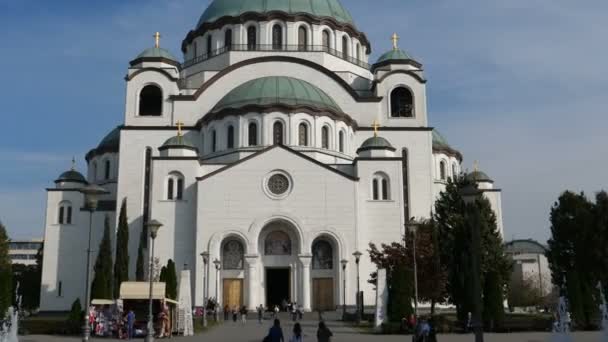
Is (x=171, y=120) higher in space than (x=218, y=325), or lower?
higher

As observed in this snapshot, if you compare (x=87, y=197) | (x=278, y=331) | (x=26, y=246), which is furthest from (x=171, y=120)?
(x=26, y=246)

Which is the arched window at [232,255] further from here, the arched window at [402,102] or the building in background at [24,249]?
the building in background at [24,249]

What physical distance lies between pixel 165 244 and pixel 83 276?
7116 millimetres

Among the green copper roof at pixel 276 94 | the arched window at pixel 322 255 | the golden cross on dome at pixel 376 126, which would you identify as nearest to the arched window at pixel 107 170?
the green copper roof at pixel 276 94

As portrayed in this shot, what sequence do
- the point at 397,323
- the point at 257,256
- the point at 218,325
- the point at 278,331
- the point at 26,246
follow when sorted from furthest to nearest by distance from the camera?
the point at 26,246 < the point at 257,256 < the point at 218,325 < the point at 397,323 < the point at 278,331

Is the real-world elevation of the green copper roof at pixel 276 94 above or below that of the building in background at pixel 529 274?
above

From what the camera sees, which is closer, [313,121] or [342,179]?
[342,179]

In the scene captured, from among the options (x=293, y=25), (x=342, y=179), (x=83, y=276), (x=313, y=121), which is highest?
(x=293, y=25)

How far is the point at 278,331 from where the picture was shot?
16.7 m

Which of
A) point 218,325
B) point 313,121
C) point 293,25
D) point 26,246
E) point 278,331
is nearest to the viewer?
point 278,331

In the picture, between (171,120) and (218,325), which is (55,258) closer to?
(171,120)

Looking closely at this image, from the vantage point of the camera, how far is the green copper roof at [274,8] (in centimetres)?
4806

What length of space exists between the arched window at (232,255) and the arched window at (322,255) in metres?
4.03

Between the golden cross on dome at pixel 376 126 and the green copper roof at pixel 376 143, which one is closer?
the green copper roof at pixel 376 143
